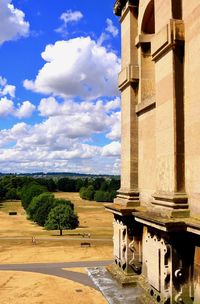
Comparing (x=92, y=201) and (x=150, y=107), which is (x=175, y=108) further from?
(x=92, y=201)

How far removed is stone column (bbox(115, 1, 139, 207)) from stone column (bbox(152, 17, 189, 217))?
533cm

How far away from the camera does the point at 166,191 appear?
15492 mm

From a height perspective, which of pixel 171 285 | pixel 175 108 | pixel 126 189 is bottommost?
pixel 171 285

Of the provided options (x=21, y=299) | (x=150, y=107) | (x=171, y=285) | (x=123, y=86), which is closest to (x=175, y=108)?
(x=150, y=107)

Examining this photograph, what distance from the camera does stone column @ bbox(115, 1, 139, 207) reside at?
21.6 metres

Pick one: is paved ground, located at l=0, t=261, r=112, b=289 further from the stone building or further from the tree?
the tree

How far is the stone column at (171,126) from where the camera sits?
49.1 ft

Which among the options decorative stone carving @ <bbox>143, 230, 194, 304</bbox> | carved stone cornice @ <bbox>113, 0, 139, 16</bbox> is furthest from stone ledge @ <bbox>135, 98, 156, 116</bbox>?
decorative stone carving @ <bbox>143, 230, 194, 304</bbox>

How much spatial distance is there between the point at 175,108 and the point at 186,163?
7.08 feet

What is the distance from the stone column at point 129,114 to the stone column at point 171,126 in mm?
5330

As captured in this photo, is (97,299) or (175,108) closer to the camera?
(175,108)

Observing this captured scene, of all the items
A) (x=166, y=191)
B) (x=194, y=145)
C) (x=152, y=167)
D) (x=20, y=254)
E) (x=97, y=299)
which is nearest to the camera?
(x=194, y=145)

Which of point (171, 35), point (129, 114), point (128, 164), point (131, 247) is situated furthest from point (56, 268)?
point (171, 35)

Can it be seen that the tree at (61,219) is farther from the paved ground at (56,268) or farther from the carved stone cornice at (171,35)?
the carved stone cornice at (171,35)
